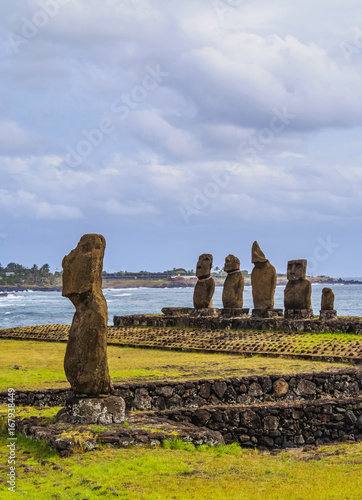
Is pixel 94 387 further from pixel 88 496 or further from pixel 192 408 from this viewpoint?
pixel 88 496

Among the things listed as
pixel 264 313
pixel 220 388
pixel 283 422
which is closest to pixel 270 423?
pixel 283 422

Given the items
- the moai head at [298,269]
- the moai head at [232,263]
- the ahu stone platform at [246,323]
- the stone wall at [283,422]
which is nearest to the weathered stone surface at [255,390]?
the stone wall at [283,422]

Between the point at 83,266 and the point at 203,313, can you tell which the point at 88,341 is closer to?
the point at 83,266

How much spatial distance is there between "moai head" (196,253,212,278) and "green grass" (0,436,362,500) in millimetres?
18277

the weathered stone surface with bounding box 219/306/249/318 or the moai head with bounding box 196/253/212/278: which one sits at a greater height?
the moai head with bounding box 196/253/212/278

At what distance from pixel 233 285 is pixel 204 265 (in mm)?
1842

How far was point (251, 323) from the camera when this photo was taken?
24.1 metres

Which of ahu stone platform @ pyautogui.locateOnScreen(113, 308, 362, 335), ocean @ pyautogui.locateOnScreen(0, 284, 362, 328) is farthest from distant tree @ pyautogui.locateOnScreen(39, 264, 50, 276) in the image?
ahu stone platform @ pyautogui.locateOnScreen(113, 308, 362, 335)

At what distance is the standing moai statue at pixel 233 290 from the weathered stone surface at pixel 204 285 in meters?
0.73

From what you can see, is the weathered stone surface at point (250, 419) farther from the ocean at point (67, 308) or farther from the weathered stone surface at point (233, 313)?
the ocean at point (67, 308)

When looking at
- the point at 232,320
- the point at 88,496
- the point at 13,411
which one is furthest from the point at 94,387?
the point at 232,320

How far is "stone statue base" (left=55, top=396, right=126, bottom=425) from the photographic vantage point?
10.3 meters

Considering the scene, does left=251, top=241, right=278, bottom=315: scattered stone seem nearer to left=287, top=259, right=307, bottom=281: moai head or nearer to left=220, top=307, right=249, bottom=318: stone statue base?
left=220, top=307, right=249, bottom=318: stone statue base

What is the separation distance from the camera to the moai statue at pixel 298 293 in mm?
24516
